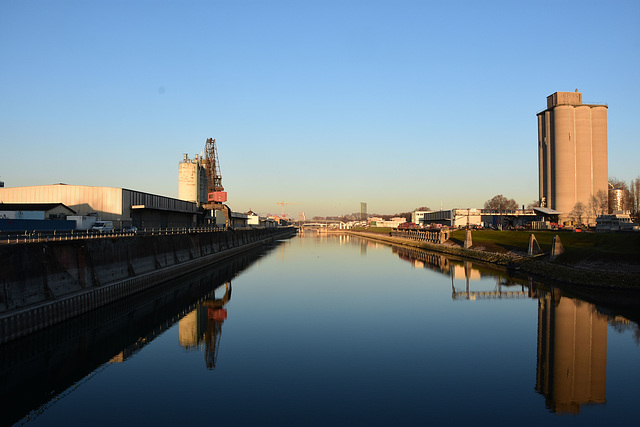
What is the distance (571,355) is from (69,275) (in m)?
28.7

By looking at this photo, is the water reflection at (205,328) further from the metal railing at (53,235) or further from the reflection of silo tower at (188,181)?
the reflection of silo tower at (188,181)

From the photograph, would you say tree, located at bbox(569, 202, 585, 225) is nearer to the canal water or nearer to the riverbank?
the riverbank

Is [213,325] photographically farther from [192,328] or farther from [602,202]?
[602,202]

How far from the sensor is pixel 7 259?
22.5m

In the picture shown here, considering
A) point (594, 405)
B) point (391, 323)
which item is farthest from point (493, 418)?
point (391, 323)

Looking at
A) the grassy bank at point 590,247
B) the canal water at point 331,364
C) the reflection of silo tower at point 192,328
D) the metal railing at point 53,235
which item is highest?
the metal railing at point 53,235

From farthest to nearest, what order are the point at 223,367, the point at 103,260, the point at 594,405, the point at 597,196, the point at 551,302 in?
the point at 597,196
the point at 551,302
the point at 103,260
the point at 223,367
the point at 594,405

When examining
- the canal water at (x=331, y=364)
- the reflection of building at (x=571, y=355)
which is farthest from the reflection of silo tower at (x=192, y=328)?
the reflection of building at (x=571, y=355)

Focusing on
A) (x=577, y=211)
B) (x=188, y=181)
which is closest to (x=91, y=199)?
(x=188, y=181)

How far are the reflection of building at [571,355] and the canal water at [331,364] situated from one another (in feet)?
0.28

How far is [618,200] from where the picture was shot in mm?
122875

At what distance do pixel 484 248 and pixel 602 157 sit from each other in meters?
74.7

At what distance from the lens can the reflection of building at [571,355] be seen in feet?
59.1

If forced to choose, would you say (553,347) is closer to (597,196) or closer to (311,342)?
(311,342)
